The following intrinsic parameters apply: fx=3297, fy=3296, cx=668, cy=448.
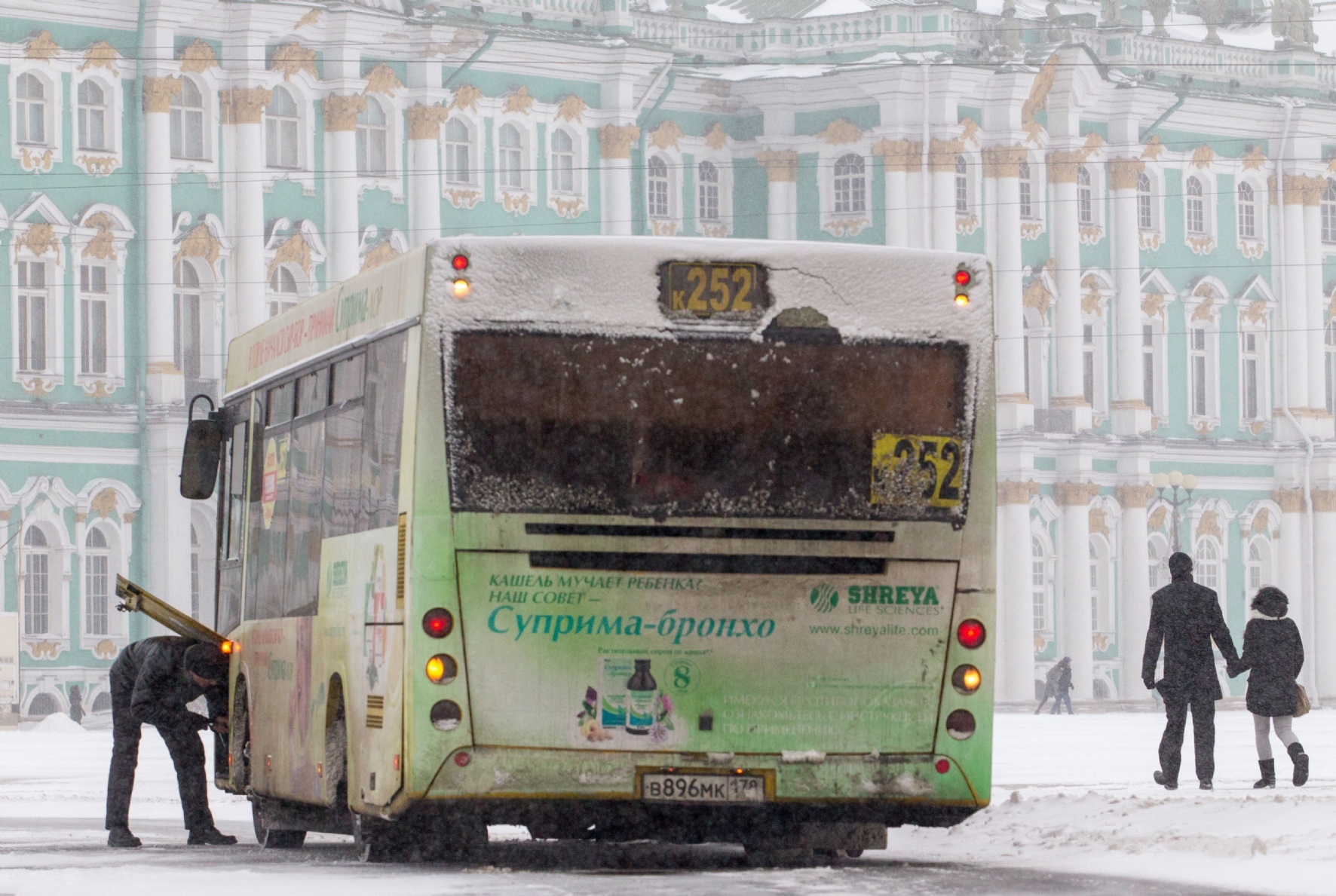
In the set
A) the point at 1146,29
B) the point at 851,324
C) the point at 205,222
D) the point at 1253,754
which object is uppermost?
the point at 1146,29

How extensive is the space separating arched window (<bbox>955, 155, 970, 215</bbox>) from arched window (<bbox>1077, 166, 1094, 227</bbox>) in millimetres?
3506

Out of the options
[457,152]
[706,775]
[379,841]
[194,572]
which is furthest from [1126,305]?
[706,775]

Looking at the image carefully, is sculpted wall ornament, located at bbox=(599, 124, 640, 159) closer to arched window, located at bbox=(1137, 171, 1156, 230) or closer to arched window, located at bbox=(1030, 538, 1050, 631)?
arched window, located at bbox=(1030, 538, 1050, 631)

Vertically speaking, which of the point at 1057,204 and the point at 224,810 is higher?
the point at 1057,204

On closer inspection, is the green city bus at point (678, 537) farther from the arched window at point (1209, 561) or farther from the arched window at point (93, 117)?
the arched window at point (1209, 561)

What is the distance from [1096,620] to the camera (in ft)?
189

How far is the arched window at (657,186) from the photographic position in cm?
5488

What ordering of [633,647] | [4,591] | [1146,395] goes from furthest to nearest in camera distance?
[1146,395] → [4,591] → [633,647]

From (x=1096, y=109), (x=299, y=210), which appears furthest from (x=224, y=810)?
(x=1096, y=109)

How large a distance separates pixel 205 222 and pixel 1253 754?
2345cm

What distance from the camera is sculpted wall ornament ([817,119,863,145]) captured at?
2183 inches

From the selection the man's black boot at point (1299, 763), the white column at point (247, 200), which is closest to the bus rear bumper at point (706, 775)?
the man's black boot at point (1299, 763)

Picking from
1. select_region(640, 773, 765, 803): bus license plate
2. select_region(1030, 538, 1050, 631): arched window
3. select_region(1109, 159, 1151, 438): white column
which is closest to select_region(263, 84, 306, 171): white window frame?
select_region(1030, 538, 1050, 631): arched window

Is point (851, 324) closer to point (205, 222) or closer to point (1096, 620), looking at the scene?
point (205, 222)
